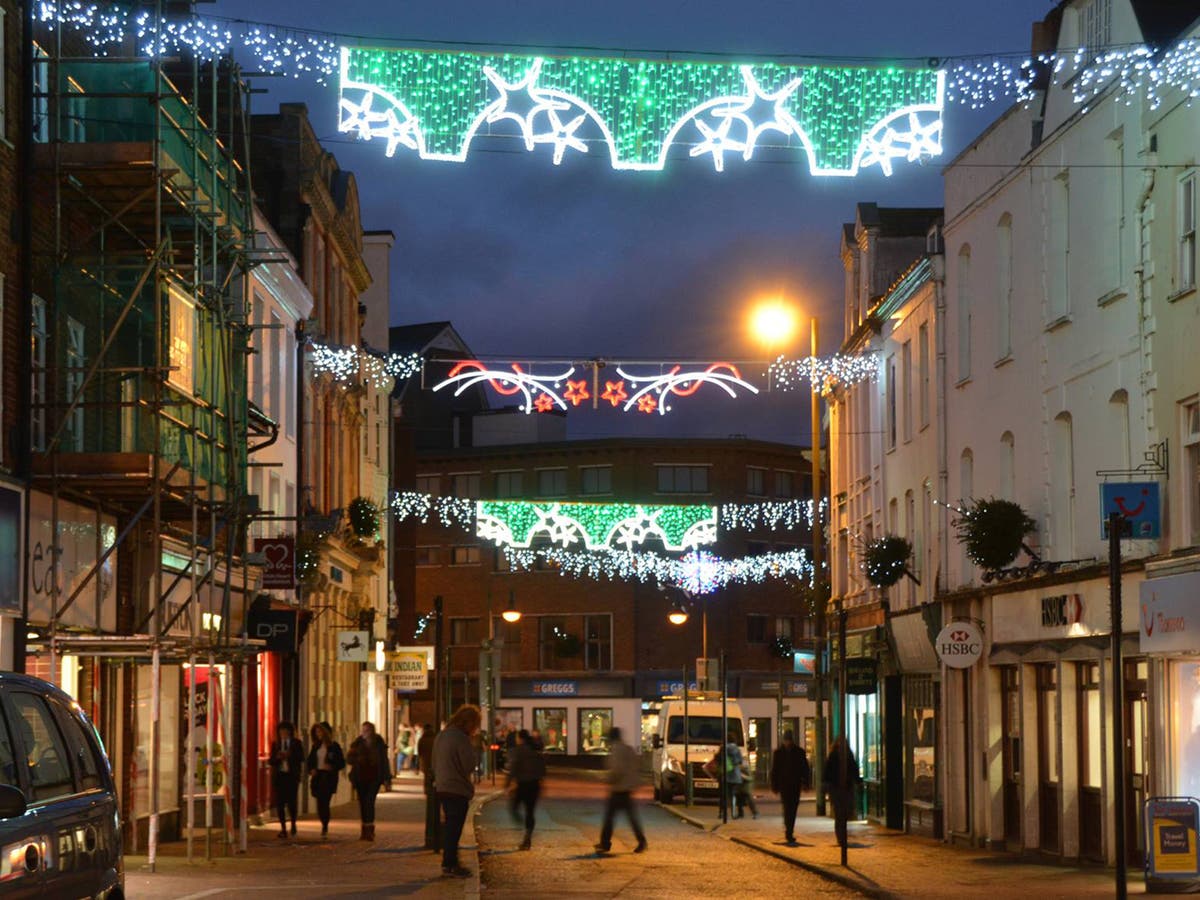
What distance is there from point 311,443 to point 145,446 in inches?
767

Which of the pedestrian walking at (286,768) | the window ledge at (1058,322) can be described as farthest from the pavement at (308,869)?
the window ledge at (1058,322)

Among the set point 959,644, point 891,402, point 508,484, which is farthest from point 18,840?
point 508,484

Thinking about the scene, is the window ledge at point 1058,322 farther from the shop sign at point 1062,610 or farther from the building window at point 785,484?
the building window at point 785,484

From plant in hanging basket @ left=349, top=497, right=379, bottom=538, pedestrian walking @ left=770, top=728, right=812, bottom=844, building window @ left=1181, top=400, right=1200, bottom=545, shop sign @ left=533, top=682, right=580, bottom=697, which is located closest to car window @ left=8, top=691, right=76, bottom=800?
building window @ left=1181, top=400, right=1200, bottom=545

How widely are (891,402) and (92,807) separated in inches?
1162

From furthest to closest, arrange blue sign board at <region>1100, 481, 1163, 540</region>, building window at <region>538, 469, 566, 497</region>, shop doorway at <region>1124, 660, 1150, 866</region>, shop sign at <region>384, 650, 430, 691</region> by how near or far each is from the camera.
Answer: building window at <region>538, 469, 566, 497</region> → shop sign at <region>384, 650, 430, 691</region> → shop doorway at <region>1124, 660, 1150, 866</region> → blue sign board at <region>1100, 481, 1163, 540</region>

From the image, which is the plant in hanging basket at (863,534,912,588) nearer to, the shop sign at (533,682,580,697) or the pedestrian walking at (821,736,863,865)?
the pedestrian walking at (821,736,863,865)

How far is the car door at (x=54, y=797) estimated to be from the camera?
32.2ft

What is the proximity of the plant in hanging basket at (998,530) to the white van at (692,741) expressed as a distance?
23521 mm

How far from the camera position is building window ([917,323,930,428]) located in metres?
34.9

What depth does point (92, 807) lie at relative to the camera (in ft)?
34.8

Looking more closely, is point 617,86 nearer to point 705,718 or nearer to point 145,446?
point 145,446

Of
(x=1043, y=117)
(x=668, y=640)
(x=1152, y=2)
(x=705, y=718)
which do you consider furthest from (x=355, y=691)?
(x=668, y=640)

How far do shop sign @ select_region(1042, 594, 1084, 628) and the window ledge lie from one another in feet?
11.3
